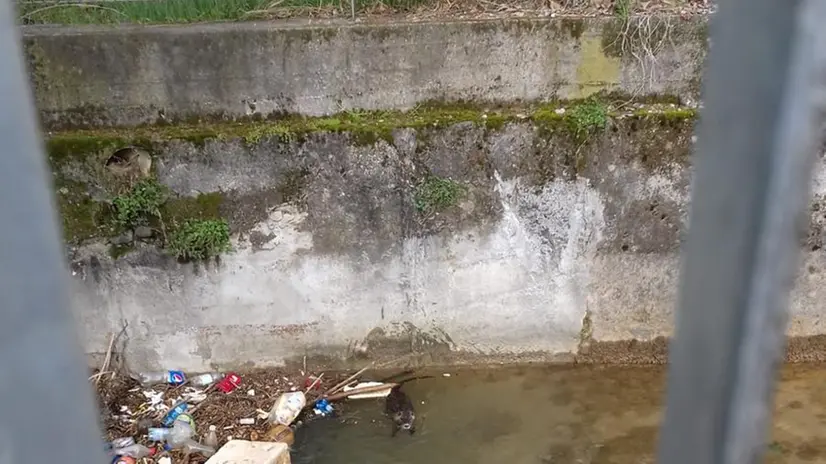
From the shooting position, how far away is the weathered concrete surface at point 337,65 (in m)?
3.36

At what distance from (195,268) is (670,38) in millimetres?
2638

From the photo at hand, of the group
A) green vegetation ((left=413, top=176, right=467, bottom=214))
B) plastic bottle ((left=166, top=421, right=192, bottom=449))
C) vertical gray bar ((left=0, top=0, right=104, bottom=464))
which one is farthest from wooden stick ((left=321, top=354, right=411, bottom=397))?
vertical gray bar ((left=0, top=0, right=104, bottom=464))

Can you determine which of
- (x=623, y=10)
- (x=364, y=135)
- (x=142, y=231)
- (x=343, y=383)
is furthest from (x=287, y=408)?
(x=623, y=10)

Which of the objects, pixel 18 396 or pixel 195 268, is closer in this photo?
pixel 18 396

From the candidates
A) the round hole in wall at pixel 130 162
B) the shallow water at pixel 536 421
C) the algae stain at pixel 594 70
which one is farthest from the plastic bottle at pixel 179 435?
the algae stain at pixel 594 70

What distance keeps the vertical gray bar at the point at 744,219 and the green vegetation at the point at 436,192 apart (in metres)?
2.99

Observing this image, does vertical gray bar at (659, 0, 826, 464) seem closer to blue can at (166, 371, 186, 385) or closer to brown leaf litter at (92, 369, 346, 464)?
brown leaf litter at (92, 369, 346, 464)

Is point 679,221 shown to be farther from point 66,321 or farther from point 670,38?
point 66,321

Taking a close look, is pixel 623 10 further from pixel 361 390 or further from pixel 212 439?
pixel 212 439

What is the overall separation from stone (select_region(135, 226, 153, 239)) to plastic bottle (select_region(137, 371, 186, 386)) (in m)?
0.79

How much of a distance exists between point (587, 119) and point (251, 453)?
221 centimetres

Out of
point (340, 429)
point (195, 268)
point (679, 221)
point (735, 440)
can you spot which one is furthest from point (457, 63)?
point (735, 440)

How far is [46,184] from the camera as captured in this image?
0.51 metres

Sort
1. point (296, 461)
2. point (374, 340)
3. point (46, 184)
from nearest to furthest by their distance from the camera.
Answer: point (46, 184) < point (296, 461) < point (374, 340)
